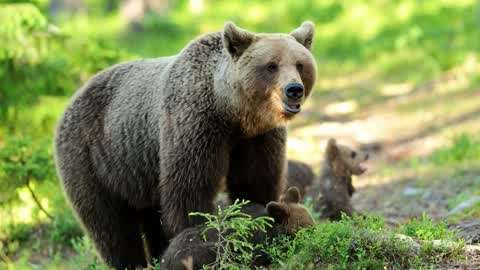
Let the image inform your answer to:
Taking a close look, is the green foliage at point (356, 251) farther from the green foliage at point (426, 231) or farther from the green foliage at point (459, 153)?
the green foliage at point (459, 153)

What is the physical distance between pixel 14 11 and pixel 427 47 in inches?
501

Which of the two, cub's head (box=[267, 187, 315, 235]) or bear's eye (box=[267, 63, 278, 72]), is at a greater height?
bear's eye (box=[267, 63, 278, 72])

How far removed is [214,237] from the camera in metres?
7.14

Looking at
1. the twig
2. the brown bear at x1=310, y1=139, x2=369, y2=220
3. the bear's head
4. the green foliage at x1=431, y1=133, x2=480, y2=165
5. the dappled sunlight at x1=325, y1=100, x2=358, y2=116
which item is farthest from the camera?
the dappled sunlight at x1=325, y1=100, x2=358, y2=116

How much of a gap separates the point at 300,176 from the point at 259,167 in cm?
448

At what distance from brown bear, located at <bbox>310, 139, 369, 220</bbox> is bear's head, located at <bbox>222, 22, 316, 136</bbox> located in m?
3.78

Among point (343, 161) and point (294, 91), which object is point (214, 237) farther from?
point (343, 161)

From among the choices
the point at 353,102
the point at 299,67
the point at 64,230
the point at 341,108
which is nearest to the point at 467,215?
the point at 299,67

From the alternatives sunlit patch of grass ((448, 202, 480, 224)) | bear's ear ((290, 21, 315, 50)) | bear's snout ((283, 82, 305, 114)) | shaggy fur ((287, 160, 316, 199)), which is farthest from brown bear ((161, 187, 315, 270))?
shaggy fur ((287, 160, 316, 199))

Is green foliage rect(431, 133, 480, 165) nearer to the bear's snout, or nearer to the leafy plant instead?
the leafy plant

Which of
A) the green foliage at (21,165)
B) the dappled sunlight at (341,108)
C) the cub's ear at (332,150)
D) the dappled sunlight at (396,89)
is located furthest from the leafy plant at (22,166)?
the dappled sunlight at (396,89)

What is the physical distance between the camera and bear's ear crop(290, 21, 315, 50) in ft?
24.7

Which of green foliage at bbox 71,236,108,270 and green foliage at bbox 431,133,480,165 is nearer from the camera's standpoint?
green foliage at bbox 71,236,108,270

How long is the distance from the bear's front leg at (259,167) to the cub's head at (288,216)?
1.07 feet
